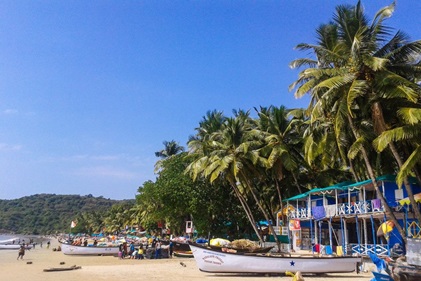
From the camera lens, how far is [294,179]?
34250mm

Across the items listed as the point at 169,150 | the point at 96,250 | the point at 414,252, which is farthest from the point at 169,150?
the point at 414,252

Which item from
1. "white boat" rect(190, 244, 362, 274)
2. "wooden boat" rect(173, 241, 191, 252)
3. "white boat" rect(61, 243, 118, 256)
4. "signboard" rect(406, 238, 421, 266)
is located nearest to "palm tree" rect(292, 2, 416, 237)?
"white boat" rect(190, 244, 362, 274)

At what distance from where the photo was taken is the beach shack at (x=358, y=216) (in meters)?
21.0

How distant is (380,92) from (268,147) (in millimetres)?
13805

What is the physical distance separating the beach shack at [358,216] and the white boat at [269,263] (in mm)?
2714

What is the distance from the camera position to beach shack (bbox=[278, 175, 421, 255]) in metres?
21.0

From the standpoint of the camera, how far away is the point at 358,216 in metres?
23.2

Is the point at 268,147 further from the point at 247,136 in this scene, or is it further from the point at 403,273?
the point at 403,273

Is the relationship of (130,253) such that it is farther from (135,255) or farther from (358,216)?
(358,216)

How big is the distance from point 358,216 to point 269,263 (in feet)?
29.1

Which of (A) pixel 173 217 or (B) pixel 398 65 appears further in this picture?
(A) pixel 173 217

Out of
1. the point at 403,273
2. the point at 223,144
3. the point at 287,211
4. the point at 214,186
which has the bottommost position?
the point at 403,273

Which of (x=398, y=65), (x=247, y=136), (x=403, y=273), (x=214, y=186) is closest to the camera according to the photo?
(x=403, y=273)

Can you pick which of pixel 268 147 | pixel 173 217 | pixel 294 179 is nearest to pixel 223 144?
pixel 268 147
